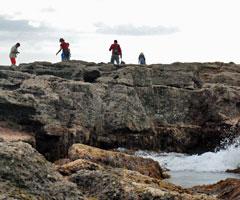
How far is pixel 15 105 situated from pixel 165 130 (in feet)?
35.1

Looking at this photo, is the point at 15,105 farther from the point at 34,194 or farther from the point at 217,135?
the point at 34,194

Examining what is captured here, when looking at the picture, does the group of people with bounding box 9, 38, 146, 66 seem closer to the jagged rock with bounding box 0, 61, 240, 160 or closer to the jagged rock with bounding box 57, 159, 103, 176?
the jagged rock with bounding box 0, 61, 240, 160

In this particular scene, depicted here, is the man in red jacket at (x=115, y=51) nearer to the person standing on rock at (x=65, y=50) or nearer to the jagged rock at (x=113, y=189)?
the person standing on rock at (x=65, y=50)

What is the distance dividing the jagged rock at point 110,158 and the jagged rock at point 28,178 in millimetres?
10063

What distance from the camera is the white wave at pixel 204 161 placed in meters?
27.2

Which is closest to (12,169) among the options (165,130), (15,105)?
(15,105)

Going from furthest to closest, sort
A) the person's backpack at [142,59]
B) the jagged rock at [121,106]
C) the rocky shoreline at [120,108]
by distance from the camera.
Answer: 1. the person's backpack at [142,59]
2. the jagged rock at [121,106]
3. the rocky shoreline at [120,108]

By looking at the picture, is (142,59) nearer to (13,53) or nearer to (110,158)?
(13,53)


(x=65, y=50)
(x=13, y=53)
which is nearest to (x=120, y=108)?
(x=13, y=53)

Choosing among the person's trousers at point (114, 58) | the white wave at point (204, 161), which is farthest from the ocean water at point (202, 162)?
the person's trousers at point (114, 58)

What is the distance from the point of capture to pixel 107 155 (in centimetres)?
1738

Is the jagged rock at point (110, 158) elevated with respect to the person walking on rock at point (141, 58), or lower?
lower

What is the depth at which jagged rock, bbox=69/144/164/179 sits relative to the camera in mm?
16656

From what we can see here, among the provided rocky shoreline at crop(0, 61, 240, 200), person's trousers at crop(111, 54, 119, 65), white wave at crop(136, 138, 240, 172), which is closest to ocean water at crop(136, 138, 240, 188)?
white wave at crop(136, 138, 240, 172)
